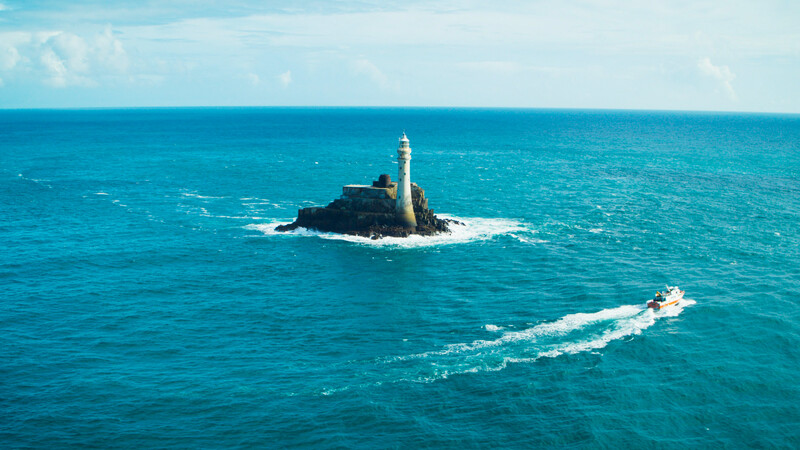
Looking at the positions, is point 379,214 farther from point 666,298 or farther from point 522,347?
point 666,298

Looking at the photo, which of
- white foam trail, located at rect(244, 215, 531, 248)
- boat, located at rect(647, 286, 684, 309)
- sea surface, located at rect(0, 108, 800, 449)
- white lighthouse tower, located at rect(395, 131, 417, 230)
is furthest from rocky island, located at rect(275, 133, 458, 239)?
boat, located at rect(647, 286, 684, 309)

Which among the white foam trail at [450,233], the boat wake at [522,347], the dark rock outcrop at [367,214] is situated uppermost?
the dark rock outcrop at [367,214]

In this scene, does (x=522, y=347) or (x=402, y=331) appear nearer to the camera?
(x=522, y=347)

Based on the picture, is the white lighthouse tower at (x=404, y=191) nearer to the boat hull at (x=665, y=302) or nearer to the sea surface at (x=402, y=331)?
the sea surface at (x=402, y=331)

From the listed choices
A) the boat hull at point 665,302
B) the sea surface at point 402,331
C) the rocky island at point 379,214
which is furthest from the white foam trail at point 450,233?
the boat hull at point 665,302

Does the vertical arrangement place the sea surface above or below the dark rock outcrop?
below

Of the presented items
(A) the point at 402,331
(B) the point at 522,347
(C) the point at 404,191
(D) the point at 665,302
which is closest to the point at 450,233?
(C) the point at 404,191

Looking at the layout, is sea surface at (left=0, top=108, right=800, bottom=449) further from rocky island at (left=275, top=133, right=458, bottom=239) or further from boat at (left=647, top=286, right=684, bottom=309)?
rocky island at (left=275, top=133, right=458, bottom=239)
